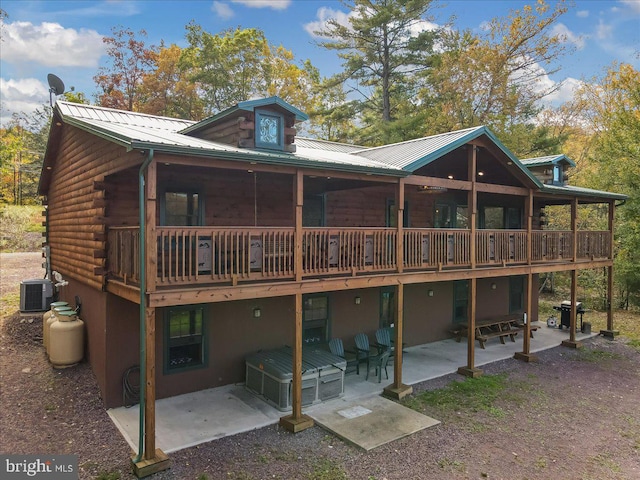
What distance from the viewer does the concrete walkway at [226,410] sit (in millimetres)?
7957

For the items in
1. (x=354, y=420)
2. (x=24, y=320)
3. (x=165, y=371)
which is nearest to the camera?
(x=354, y=420)

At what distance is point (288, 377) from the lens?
30.0 ft

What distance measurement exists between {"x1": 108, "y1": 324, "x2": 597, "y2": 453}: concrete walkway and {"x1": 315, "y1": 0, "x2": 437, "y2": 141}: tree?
19697 mm

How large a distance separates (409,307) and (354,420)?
6.29 metres

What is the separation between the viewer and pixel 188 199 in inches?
400

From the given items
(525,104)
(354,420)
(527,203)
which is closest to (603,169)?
(525,104)

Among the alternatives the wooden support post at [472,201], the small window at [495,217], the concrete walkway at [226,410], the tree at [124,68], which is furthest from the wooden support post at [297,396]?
the tree at [124,68]

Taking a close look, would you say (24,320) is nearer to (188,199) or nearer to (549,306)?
(188,199)

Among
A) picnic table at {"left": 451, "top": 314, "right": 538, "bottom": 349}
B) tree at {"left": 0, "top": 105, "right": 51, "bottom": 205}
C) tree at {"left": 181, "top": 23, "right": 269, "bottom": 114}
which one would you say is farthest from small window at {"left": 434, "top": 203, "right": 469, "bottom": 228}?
tree at {"left": 0, "top": 105, "right": 51, "bottom": 205}

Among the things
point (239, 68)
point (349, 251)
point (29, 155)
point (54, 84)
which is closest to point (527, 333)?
point (349, 251)

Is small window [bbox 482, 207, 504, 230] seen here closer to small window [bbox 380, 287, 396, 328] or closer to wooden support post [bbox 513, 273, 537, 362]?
wooden support post [bbox 513, 273, 537, 362]

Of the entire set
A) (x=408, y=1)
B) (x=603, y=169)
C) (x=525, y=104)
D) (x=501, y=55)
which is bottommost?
(x=603, y=169)

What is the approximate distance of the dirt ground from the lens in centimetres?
698

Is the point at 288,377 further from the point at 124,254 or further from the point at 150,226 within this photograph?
the point at 150,226
